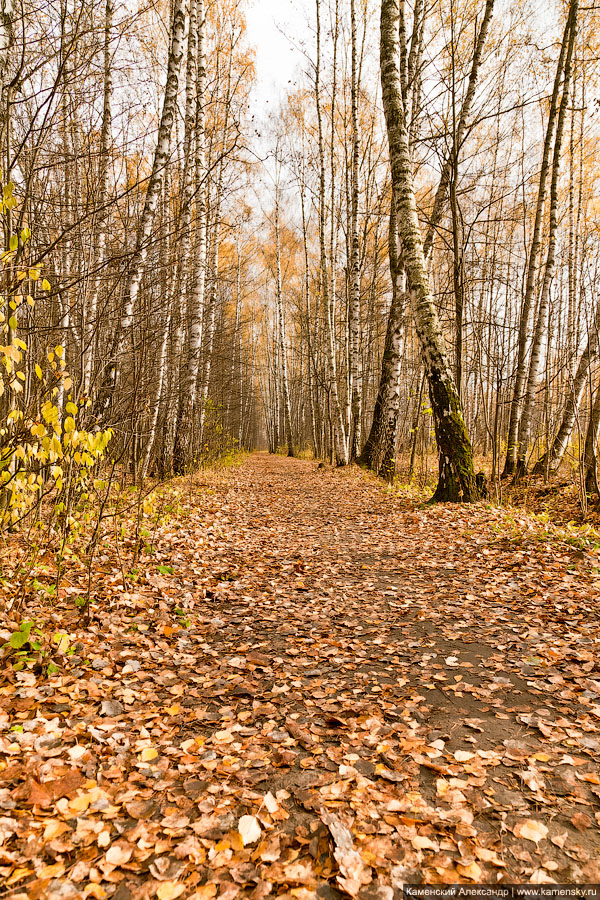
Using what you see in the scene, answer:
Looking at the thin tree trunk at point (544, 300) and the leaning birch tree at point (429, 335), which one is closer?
the leaning birch tree at point (429, 335)

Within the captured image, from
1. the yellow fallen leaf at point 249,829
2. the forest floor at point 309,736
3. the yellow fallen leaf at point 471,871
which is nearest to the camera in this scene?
the yellow fallen leaf at point 471,871

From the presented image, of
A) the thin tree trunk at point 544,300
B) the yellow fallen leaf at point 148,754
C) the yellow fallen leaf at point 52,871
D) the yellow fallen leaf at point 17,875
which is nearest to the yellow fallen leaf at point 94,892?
the yellow fallen leaf at point 52,871

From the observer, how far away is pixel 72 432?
3.06 meters

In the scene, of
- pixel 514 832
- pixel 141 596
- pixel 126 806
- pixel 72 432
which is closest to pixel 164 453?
pixel 141 596

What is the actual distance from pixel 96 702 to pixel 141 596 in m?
1.43

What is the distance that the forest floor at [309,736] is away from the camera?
5.60ft

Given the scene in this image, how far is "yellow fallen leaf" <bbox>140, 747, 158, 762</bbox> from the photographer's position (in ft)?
7.59

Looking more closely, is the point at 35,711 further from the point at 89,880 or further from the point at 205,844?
the point at 205,844

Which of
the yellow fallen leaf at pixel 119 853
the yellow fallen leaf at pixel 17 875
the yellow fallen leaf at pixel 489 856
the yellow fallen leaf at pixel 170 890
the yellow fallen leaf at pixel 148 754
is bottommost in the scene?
the yellow fallen leaf at pixel 148 754

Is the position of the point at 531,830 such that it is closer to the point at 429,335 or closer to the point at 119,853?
the point at 119,853

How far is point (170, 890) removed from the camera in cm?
163

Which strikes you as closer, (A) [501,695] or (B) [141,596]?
(A) [501,695]

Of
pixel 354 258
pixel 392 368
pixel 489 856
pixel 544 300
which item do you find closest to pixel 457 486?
pixel 392 368

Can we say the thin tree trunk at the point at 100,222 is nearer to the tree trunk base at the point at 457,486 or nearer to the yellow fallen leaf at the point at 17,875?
the yellow fallen leaf at the point at 17,875
